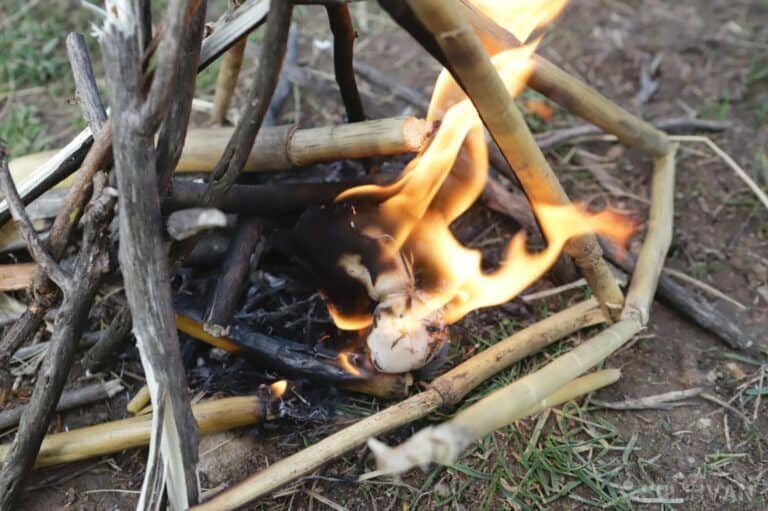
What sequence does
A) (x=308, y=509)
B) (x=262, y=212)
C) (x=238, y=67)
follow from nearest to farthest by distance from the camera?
1. (x=308, y=509)
2. (x=262, y=212)
3. (x=238, y=67)

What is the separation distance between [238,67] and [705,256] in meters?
1.42

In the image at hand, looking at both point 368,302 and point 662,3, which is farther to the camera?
point 662,3

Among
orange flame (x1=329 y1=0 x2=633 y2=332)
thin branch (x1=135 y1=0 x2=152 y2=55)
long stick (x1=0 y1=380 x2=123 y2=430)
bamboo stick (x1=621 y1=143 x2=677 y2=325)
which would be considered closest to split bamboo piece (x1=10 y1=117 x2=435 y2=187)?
orange flame (x1=329 y1=0 x2=633 y2=332)

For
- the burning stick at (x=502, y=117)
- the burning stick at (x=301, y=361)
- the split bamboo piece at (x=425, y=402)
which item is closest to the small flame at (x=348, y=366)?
the burning stick at (x=301, y=361)

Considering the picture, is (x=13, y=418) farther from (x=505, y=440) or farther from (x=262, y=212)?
(x=505, y=440)

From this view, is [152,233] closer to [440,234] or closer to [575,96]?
[440,234]

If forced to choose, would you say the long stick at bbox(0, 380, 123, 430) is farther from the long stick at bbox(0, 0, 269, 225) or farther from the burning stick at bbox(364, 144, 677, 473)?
the burning stick at bbox(364, 144, 677, 473)

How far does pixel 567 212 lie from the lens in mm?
1497

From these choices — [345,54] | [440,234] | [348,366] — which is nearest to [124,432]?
[348,366]

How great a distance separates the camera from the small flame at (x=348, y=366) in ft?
5.04

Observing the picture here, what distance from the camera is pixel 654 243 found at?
183 centimetres

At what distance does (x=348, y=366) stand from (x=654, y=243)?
87 cm

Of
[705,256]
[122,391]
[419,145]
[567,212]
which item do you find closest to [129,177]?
[419,145]

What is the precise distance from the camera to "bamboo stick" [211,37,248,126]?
6.40 feet
